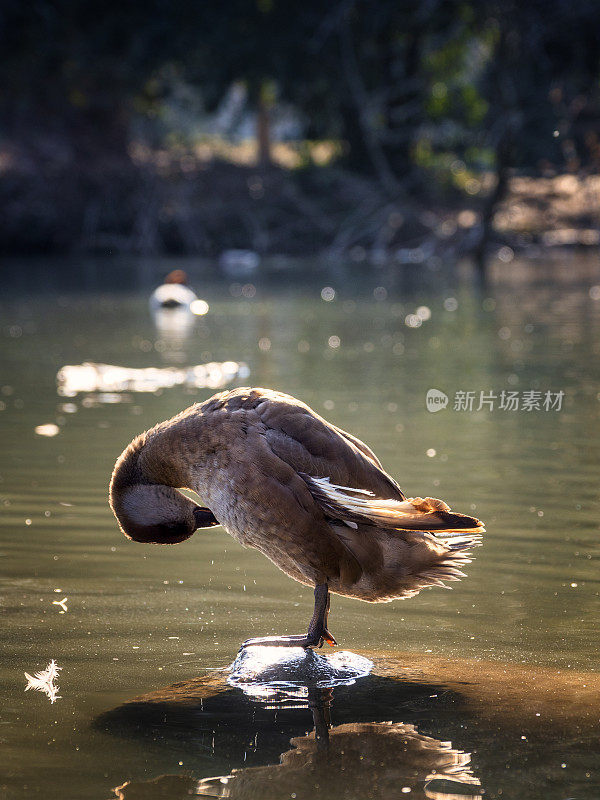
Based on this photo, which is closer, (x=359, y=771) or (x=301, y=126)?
(x=359, y=771)

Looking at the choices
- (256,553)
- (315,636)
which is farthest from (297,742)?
(256,553)

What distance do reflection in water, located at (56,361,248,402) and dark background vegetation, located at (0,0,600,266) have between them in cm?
1996

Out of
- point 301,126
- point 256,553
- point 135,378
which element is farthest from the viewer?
point 301,126

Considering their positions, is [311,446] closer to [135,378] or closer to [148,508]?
[148,508]

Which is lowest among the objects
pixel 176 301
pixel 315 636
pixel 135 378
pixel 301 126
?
pixel 315 636

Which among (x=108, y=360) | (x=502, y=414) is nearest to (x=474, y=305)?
(x=108, y=360)

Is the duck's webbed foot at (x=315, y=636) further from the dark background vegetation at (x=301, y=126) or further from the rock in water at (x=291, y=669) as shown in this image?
the dark background vegetation at (x=301, y=126)

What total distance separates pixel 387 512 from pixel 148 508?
1133 mm

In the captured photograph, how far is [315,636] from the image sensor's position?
202 inches

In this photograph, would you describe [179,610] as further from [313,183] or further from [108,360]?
[313,183]

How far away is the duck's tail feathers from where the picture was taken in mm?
4797

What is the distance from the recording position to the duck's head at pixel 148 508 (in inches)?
213

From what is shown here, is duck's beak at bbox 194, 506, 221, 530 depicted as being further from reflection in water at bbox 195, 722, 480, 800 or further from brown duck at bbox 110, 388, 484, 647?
reflection in water at bbox 195, 722, 480, 800

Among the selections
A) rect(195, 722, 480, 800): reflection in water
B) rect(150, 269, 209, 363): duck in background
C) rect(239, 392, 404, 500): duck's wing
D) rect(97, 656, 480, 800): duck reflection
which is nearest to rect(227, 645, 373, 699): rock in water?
rect(97, 656, 480, 800): duck reflection
